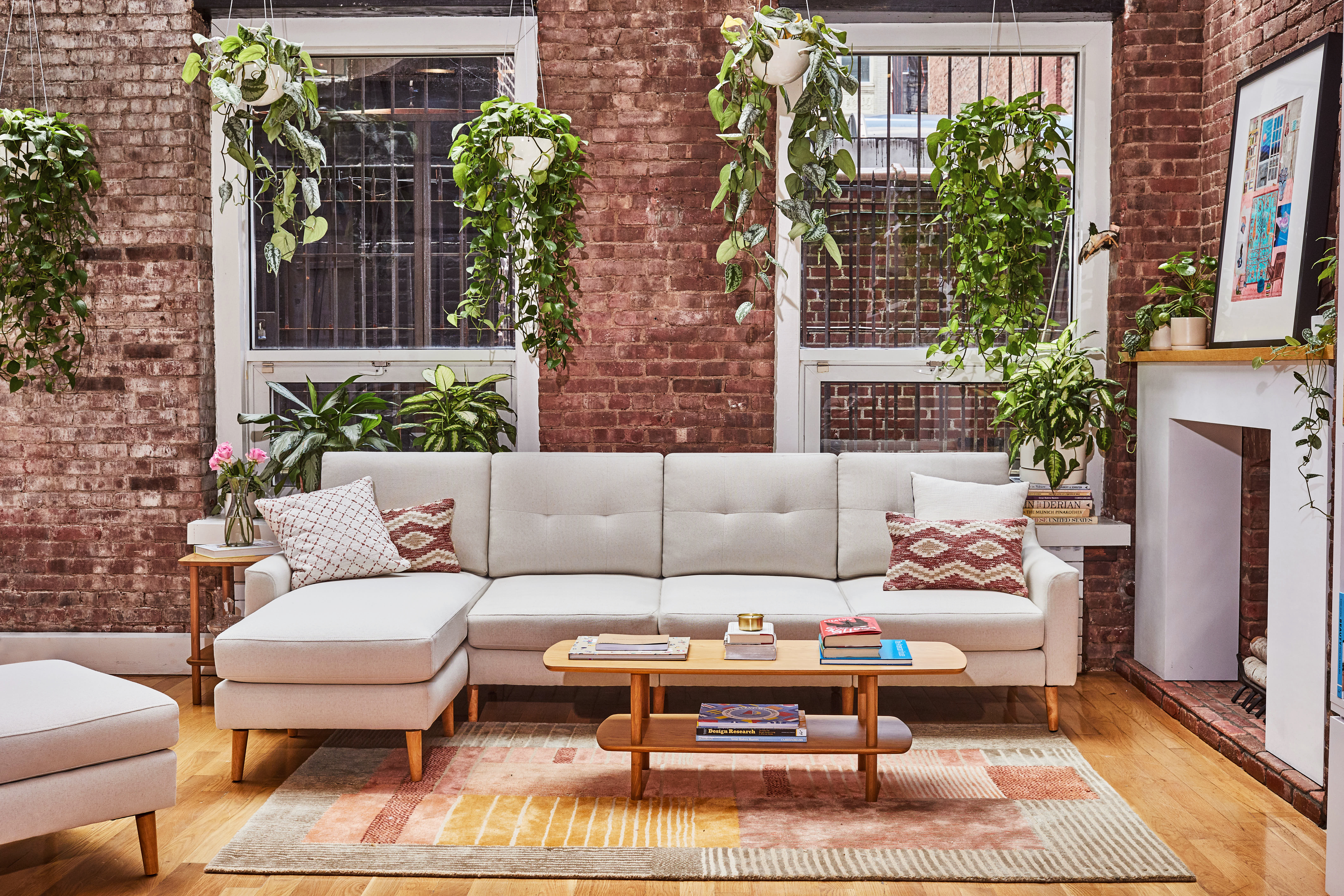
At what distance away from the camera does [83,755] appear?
8.83 ft

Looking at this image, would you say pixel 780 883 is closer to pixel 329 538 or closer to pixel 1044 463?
pixel 329 538

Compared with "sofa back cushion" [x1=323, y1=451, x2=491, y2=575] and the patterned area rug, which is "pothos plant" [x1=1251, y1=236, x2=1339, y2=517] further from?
"sofa back cushion" [x1=323, y1=451, x2=491, y2=575]

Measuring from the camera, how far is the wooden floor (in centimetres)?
274

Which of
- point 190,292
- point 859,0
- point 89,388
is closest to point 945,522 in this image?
point 859,0

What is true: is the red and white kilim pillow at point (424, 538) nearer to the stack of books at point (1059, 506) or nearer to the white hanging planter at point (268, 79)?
the white hanging planter at point (268, 79)

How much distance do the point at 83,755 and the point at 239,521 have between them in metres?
1.78

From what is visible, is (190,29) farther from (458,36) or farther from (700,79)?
(700,79)

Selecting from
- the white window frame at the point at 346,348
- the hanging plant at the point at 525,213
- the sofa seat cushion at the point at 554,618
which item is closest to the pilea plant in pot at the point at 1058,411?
the sofa seat cushion at the point at 554,618

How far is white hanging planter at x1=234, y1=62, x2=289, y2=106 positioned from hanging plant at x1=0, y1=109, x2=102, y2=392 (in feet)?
3.99

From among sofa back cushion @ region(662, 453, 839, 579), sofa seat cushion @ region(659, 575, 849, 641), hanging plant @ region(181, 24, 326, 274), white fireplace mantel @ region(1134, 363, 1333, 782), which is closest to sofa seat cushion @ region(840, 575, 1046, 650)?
sofa seat cushion @ region(659, 575, 849, 641)

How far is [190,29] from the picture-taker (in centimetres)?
468

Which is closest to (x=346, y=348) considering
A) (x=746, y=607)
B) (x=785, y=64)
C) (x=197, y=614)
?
(x=197, y=614)

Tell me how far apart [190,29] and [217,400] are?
165 centimetres

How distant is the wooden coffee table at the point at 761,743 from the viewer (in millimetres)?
3170
